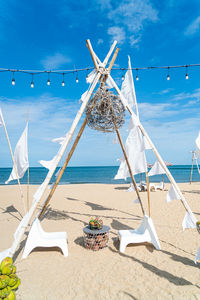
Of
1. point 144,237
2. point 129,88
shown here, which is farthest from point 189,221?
point 129,88

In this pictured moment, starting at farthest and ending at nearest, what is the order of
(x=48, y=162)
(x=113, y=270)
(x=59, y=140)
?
(x=59, y=140), (x=48, y=162), (x=113, y=270)

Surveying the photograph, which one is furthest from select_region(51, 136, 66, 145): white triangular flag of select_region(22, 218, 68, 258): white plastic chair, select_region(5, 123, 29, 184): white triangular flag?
select_region(22, 218, 68, 258): white plastic chair

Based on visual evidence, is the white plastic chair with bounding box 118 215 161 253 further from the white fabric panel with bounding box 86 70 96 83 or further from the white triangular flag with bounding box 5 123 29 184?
the white fabric panel with bounding box 86 70 96 83

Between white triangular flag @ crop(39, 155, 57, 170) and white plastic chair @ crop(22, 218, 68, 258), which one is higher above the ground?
white triangular flag @ crop(39, 155, 57, 170)

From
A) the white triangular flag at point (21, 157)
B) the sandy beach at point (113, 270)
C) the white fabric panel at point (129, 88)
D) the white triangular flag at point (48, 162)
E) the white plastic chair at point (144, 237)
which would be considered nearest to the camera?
the sandy beach at point (113, 270)

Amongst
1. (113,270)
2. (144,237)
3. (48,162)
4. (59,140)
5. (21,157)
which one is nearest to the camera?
(113,270)

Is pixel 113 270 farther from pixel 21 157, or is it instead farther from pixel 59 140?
pixel 21 157

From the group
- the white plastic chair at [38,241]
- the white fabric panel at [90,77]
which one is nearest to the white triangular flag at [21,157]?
the white plastic chair at [38,241]

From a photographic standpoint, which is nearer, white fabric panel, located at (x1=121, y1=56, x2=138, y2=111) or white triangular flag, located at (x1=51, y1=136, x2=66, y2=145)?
white triangular flag, located at (x1=51, y1=136, x2=66, y2=145)

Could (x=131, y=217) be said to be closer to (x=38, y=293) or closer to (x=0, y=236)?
(x=0, y=236)

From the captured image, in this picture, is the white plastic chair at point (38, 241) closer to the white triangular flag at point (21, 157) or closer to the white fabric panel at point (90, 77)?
the white triangular flag at point (21, 157)

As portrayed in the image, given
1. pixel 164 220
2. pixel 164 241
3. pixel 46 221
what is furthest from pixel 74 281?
pixel 164 220

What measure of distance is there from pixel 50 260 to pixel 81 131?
259 cm

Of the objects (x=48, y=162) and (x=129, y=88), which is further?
(x=129, y=88)
